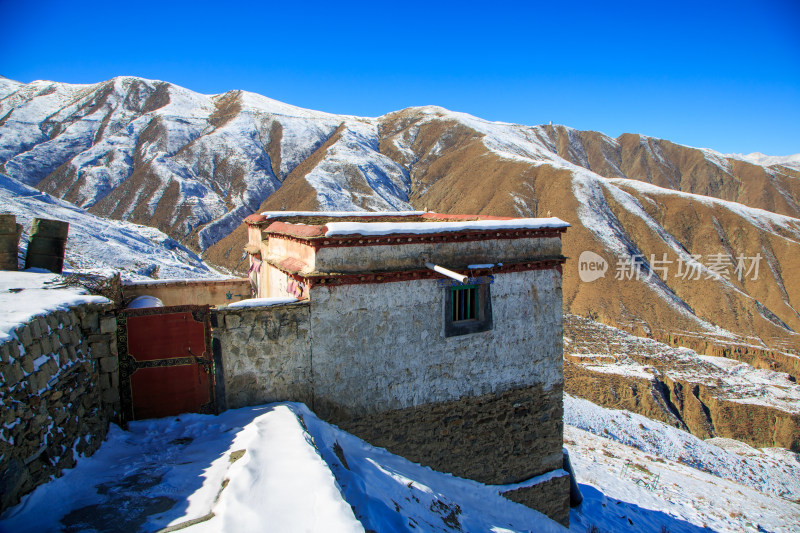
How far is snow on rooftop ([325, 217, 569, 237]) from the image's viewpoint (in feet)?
21.9

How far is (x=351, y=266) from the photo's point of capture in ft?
22.7

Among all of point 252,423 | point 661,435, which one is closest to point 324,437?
point 252,423

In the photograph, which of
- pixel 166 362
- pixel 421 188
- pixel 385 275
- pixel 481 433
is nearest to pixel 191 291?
pixel 166 362

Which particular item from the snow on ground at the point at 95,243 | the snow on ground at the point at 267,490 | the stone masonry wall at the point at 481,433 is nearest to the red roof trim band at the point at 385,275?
the snow on ground at the point at 267,490

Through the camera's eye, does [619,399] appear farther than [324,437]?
Yes

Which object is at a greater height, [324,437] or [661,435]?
[324,437]

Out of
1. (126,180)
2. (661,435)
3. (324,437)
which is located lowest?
(661,435)

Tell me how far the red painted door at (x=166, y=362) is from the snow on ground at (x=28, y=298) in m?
Result: 0.86

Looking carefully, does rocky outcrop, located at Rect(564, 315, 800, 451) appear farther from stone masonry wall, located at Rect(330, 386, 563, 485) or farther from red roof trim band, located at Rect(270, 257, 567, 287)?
red roof trim band, located at Rect(270, 257, 567, 287)

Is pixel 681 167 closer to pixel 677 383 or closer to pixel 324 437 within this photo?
pixel 677 383

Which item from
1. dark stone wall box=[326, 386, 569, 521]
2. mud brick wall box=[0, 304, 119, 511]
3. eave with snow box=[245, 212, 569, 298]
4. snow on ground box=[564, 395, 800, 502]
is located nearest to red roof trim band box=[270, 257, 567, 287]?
eave with snow box=[245, 212, 569, 298]

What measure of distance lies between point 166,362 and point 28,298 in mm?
1841

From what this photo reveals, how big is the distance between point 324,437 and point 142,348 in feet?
9.31

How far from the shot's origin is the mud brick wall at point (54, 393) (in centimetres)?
380
